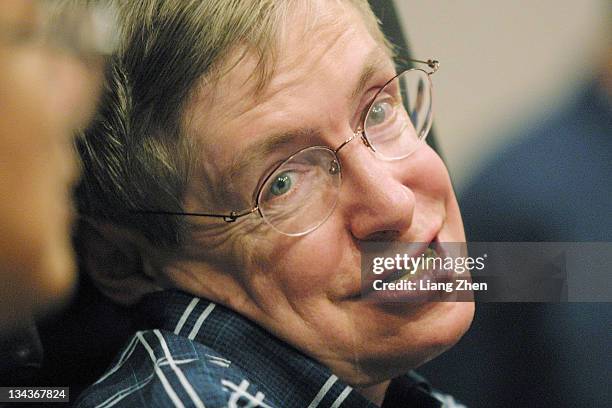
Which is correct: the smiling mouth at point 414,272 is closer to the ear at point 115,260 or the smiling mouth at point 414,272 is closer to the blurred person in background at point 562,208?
the blurred person in background at point 562,208

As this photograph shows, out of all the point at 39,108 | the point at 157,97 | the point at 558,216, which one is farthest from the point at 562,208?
the point at 39,108

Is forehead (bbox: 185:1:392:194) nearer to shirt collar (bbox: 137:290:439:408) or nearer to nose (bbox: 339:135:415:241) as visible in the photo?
nose (bbox: 339:135:415:241)

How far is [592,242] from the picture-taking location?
1027 millimetres

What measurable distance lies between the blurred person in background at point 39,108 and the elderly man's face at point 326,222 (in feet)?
0.57

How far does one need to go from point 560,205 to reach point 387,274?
287 millimetres

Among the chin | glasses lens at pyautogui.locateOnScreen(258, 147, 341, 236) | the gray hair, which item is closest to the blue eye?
glasses lens at pyautogui.locateOnScreen(258, 147, 341, 236)

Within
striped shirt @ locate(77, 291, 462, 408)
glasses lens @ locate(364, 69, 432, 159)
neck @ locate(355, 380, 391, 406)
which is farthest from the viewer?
neck @ locate(355, 380, 391, 406)

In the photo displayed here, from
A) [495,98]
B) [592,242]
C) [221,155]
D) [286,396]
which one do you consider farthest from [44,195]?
[592,242]

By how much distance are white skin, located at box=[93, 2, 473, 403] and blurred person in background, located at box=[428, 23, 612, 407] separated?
11 centimetres

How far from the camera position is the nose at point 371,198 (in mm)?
922

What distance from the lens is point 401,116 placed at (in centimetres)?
102

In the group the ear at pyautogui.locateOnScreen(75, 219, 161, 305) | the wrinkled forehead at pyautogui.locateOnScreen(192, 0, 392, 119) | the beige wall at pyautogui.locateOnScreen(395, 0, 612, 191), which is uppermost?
the beige wall at pyautogui.locateOnScreen(395, 0, 612, 191)

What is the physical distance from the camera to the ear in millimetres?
1017

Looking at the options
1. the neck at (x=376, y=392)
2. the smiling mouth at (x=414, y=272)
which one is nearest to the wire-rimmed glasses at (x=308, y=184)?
the smiling mouth at (x=414, y=272)
